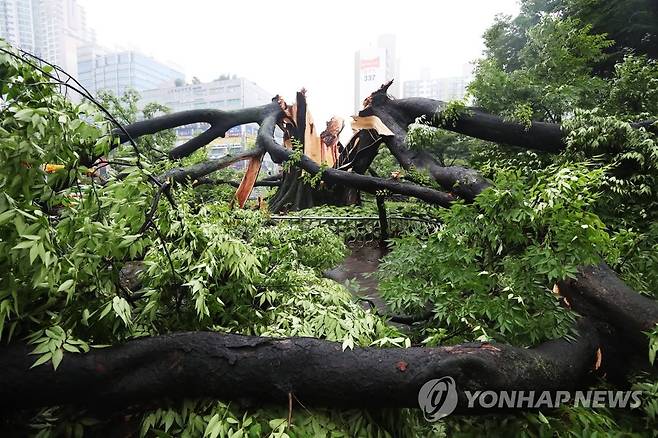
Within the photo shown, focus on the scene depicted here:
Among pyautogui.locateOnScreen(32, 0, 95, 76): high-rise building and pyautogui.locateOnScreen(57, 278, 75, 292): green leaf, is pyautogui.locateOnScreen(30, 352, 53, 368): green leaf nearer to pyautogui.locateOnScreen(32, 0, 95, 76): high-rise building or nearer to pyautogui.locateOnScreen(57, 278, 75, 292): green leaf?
pyautogui.locateOnScreen(57, 278, 75, 292): green leaf

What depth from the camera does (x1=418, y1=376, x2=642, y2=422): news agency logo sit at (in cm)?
185

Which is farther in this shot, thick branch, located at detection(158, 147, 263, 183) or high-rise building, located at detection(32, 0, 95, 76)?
high-rise building, located at detection(32, 0, 95, 76)

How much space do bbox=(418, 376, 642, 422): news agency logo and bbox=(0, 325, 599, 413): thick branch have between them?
0.04m

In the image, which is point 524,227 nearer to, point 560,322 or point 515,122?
point 560,322

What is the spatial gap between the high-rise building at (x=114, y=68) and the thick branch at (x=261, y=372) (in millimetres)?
29629

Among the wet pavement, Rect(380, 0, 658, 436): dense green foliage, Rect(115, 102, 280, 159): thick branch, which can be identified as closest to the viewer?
Rect(380, 0, 658, 436): dense green foliage

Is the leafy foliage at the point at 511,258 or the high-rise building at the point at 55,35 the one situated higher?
the high-rise building at the point at 55,35

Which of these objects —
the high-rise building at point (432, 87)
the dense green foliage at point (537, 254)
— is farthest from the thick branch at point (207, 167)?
the high-rise building at point (432, 87)

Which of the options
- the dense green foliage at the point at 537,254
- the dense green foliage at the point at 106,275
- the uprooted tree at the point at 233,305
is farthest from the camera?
the dense green foliage at the point at 537,254

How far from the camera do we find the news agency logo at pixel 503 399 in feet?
6.07

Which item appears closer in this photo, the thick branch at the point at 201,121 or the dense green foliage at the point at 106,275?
the dense green foliage at the point at 106,275

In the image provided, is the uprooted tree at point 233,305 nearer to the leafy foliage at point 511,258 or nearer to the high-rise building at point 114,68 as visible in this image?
the leafy foliage at point 511,258

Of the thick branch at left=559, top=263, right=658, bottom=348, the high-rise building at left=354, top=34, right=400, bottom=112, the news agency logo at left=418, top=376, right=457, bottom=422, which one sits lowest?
the news agency logo at left=418, top=376, right=457, bottom=422

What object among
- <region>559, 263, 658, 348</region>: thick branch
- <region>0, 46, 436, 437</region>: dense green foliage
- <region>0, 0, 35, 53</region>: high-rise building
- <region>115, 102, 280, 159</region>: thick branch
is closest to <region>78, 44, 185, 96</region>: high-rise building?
<region>0, 0, 35, 53</region>: high-rise building
